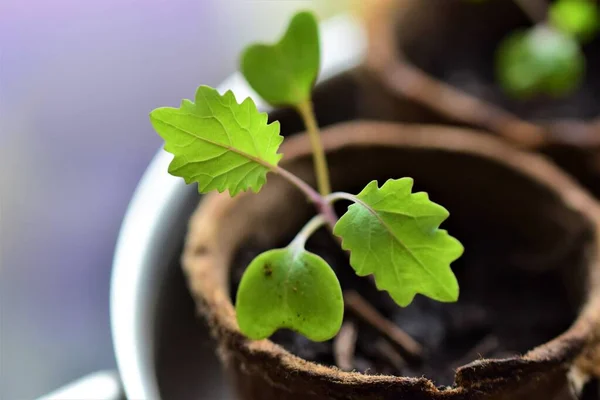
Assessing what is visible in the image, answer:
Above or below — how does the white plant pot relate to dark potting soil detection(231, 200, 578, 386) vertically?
above

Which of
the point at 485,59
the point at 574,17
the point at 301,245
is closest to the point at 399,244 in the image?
the point at 301,245

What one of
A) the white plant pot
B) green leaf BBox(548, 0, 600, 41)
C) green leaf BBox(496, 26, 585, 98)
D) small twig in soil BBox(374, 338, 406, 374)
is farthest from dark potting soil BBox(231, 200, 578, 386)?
green leaf BBox(548, 0, 600, 41)

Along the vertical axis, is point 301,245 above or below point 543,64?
above

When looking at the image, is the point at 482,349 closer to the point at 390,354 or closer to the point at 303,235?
the point at 390,354

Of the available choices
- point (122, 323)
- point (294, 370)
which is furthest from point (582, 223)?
point (122, 323)

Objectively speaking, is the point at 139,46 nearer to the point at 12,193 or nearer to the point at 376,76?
the point at 12,193

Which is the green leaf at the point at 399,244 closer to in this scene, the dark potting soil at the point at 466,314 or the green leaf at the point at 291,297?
the green leaf at the point at 291,297

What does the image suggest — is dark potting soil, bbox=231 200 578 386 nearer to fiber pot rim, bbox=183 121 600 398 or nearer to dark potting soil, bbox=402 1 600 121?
fiber pot rim, bbox=183 121 600 398
